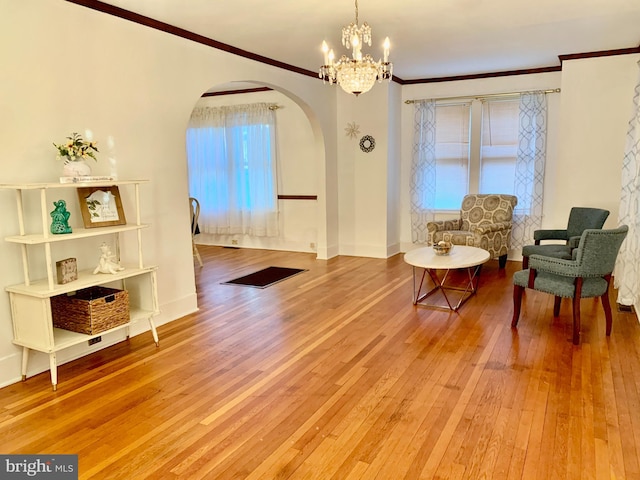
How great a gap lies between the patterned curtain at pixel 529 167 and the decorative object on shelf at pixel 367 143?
1.93 metres

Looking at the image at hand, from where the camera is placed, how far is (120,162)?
362cm

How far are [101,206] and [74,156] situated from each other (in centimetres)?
40

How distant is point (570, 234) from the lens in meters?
4.94

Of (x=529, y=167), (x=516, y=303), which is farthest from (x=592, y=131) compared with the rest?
(x=516, y=303)

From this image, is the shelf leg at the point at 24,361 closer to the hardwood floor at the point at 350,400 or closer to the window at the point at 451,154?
the hardwood floor at the point at 350,400

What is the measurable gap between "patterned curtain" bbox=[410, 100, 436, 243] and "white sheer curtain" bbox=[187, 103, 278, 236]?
2.13m

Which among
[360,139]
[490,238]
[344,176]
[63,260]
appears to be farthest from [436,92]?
[63,260]

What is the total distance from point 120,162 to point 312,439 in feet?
8.26

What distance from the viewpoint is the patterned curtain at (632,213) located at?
408 centimetres

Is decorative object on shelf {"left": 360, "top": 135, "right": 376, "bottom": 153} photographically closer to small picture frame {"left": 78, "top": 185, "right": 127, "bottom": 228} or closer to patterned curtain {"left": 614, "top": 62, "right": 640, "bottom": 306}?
patterned curtain {"left": 614, "top": 62, "right": 640, "bottom": 306}

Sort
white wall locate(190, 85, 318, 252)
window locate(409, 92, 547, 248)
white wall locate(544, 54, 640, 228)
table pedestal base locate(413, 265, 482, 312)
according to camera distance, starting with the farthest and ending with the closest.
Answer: white wall locate(190, 85, 318, 252), window locate(409, 92, 547, 248), white wall locate(544, 54, 640, 228), table pedestal base locate(413, 265, 482, 312)

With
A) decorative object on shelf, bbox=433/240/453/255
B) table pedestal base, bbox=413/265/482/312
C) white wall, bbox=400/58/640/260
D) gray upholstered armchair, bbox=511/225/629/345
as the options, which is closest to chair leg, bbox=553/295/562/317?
gray upholstered armchair, bbox=511/225/629/345

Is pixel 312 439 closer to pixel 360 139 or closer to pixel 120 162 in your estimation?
pixel 120 162

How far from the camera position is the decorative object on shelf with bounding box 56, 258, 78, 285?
118 inches
